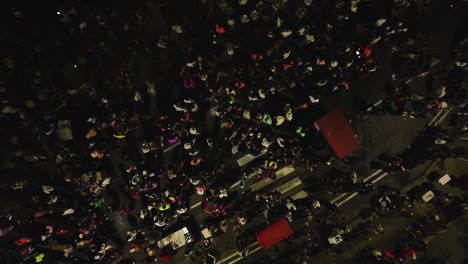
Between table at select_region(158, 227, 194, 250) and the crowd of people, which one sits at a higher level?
the crowd of people

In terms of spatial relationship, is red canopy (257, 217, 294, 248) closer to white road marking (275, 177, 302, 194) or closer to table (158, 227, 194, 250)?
white road marking (275, 177, 302, 194)

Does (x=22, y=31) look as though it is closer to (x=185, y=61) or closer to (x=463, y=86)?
(x=185, y=61)

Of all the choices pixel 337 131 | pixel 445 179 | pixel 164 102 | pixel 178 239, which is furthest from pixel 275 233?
pixel 445 179

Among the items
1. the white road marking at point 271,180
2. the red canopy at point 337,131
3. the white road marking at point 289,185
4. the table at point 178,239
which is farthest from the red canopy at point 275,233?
the red canopy at point 337,131

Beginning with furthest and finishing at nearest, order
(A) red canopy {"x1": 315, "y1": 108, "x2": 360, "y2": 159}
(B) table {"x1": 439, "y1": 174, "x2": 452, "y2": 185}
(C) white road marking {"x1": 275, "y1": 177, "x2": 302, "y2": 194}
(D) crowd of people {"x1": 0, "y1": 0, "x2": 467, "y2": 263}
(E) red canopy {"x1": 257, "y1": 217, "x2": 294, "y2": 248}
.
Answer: (C) white road marking {"x1": 275, "y1": 177, "x2": 302, "y2": 194}
(B) table {"x1": 439, "y1": 174, "x2": 452, "y2": 185}
(D) crowd of people {"x1": 0, "y1": 0, "x2": 467, "y2": 263}
(E) red canopy {"x1": 257, "y1": 217, "x2": 294, "y2": 248}
(A) red canopy {"x1": 315, "y1": 108, "x2": 360, "y2": 159}

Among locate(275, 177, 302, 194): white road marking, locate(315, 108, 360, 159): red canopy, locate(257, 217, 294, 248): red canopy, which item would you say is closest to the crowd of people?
locate(275, 177, 302, 194): white road marking

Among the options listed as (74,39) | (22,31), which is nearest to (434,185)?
(74,39)
